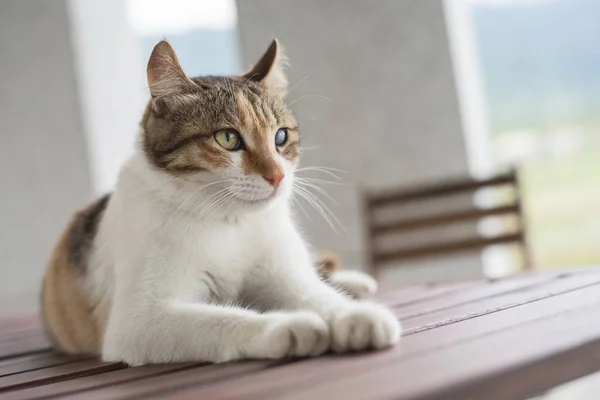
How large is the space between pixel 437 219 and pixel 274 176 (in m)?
1.85

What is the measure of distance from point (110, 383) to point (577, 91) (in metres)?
2.99

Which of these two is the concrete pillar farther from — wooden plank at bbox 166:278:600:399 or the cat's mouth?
wooden plank at bbox 166:278:600:399

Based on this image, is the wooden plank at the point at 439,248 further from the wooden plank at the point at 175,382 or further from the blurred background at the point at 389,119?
the wooden plank at the point at 175,382

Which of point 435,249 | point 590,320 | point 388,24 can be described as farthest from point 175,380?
point 388,24

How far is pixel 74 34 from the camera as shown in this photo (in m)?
4.02

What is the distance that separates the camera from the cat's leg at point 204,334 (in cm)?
96

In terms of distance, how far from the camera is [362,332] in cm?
97

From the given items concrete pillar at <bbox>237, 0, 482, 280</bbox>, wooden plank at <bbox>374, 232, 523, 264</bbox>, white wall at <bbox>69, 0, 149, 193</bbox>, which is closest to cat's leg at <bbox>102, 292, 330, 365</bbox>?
wooden plank at <bbox>374, 232, 523, 264</bbox>

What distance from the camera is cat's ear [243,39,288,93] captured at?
4.74ft

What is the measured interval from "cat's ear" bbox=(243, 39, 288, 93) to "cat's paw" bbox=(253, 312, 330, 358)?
60 cm

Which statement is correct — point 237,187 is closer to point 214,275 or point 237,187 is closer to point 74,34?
point 214,275


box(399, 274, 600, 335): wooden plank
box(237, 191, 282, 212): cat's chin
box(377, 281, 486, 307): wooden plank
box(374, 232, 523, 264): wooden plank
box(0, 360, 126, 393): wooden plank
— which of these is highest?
box(237, 191, 282, 212): cat's chin

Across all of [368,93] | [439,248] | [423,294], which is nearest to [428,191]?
[439,248]

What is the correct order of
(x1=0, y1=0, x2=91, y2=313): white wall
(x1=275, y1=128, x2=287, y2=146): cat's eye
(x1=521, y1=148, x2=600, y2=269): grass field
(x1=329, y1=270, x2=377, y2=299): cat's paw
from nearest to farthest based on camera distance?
(x1=275, y1=128, x2=287, y2=146): cat's eye → (x1=329, y1=270, x2=377, y2=299): cat's paw → (x1=521, y1=148, x2=600, y2=269): grass field → (x1=0, y1=0, x2=91, y2=313): white wall
